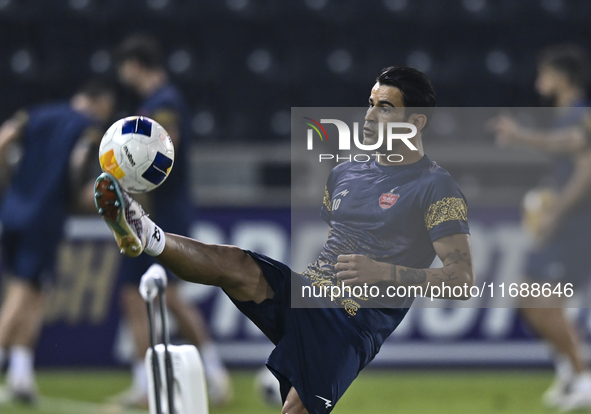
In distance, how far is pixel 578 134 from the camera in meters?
4.96

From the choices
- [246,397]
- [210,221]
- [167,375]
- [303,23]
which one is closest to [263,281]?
[167,375]

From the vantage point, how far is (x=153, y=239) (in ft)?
7.73

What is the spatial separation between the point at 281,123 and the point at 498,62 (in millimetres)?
1966

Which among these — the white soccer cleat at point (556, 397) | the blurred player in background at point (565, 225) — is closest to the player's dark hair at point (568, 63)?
the blurred player in background at point (565, 225)

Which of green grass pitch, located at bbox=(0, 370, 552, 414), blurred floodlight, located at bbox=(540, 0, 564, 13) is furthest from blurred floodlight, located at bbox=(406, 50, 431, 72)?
green grass pitch, located at bbox=(0, 370, 552, 414)

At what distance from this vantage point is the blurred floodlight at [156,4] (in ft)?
24.3

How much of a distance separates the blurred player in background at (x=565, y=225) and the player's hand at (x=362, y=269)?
2690 mm

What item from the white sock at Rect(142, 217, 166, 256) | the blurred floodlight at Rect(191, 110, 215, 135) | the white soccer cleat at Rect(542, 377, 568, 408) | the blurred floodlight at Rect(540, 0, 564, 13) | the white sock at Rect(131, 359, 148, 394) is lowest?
the white soccer cleat at Rect(542, 377, 568, 408)

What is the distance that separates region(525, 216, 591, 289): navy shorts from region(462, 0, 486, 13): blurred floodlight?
2.89 metres

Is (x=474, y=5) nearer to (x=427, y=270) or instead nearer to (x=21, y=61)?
(x=21, y=61)

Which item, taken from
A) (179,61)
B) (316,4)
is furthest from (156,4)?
(316,4)

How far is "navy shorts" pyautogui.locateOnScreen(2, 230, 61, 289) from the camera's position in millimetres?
5020

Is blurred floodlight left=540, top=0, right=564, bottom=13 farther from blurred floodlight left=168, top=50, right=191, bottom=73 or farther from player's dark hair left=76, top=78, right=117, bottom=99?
player's dark hair left=76, top=78, right=117, bottom=99

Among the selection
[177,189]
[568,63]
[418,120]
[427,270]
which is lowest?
[427,270]
